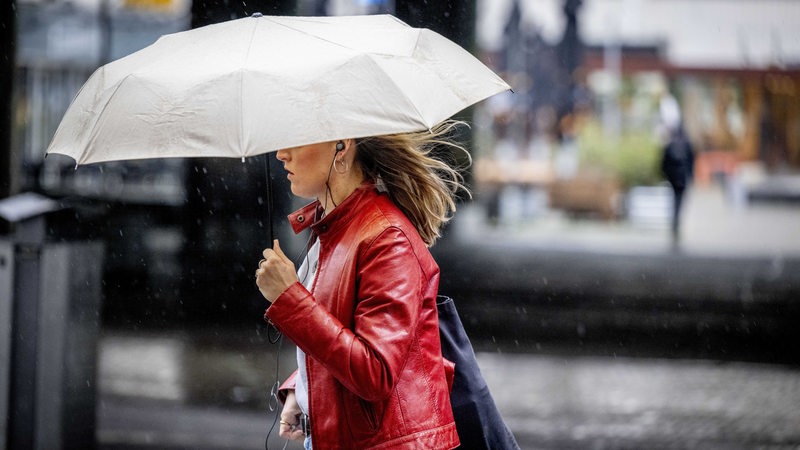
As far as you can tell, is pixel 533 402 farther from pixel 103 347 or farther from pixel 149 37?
pixel 149 37

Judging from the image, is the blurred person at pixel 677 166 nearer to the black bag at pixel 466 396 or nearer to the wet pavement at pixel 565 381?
the wet pavement at pixel 565 381

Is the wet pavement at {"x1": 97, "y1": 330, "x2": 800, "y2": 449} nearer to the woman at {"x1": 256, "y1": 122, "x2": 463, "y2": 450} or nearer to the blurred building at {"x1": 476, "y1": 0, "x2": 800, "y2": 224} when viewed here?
the woman at {"x1": 256, "y1": 122, "x2": 463, "y2": 450}

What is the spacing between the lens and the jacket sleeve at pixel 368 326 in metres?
2.28

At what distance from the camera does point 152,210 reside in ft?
42.7

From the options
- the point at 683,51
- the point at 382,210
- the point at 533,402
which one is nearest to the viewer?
the point at 382,210

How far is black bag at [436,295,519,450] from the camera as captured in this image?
2557 mm

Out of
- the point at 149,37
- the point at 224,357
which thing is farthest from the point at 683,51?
the point at 224,357

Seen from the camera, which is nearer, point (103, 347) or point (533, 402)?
point (533, 402)

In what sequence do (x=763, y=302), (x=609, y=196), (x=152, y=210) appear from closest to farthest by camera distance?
Result: (x=763, y=302) → (x=152, y=210) → (x=609, y=196)

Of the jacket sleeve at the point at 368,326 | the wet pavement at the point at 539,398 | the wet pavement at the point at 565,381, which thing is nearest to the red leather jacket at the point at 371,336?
the jacket sleeve at the point at 368,326

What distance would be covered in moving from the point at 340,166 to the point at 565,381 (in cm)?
Result: 556

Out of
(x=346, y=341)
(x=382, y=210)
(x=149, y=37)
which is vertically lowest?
(x=346, y=341)

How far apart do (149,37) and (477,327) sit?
572 centimetres

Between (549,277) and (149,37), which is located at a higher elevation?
(149,37)
